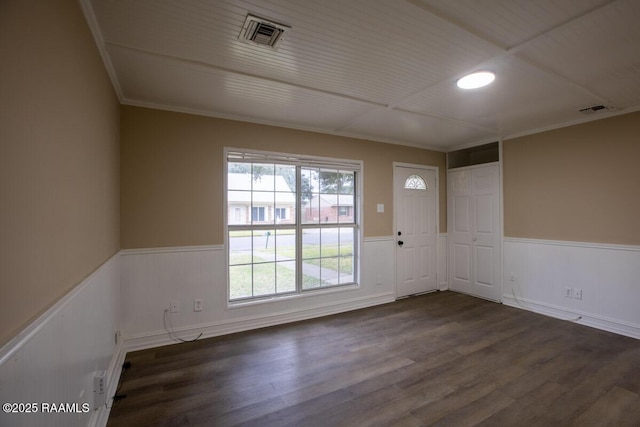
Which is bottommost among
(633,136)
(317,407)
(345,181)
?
(317,407)

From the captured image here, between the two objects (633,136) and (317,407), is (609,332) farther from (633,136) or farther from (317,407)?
(317,407)

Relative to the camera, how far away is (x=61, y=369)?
3.89ft

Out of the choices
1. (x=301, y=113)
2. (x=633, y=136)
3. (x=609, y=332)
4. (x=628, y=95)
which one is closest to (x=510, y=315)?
(x=609, y=332)

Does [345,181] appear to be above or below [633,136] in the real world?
below

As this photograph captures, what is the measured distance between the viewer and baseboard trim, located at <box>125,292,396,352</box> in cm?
286

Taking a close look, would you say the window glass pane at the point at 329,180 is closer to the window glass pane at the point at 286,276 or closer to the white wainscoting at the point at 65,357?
the window glass pane at the point at 286,276

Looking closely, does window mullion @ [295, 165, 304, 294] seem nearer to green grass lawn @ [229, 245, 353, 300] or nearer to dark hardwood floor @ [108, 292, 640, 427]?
green grass lawn @ [229, 245, 353, 300]

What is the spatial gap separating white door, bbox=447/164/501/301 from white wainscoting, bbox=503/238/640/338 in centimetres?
23

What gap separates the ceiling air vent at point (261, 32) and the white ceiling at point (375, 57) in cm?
4

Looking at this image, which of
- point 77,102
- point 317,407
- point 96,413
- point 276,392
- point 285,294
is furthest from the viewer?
point 285,294

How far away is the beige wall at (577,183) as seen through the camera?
3.12 meters

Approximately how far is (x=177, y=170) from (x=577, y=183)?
476 centimetres

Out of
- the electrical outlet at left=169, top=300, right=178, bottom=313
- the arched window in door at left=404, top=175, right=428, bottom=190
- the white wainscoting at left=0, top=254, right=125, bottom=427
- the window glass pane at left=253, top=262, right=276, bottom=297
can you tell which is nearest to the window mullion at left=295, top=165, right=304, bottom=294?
the window glass pane at left=253, top=262, right=276, bottom=297

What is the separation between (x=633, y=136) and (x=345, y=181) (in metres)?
3.25
